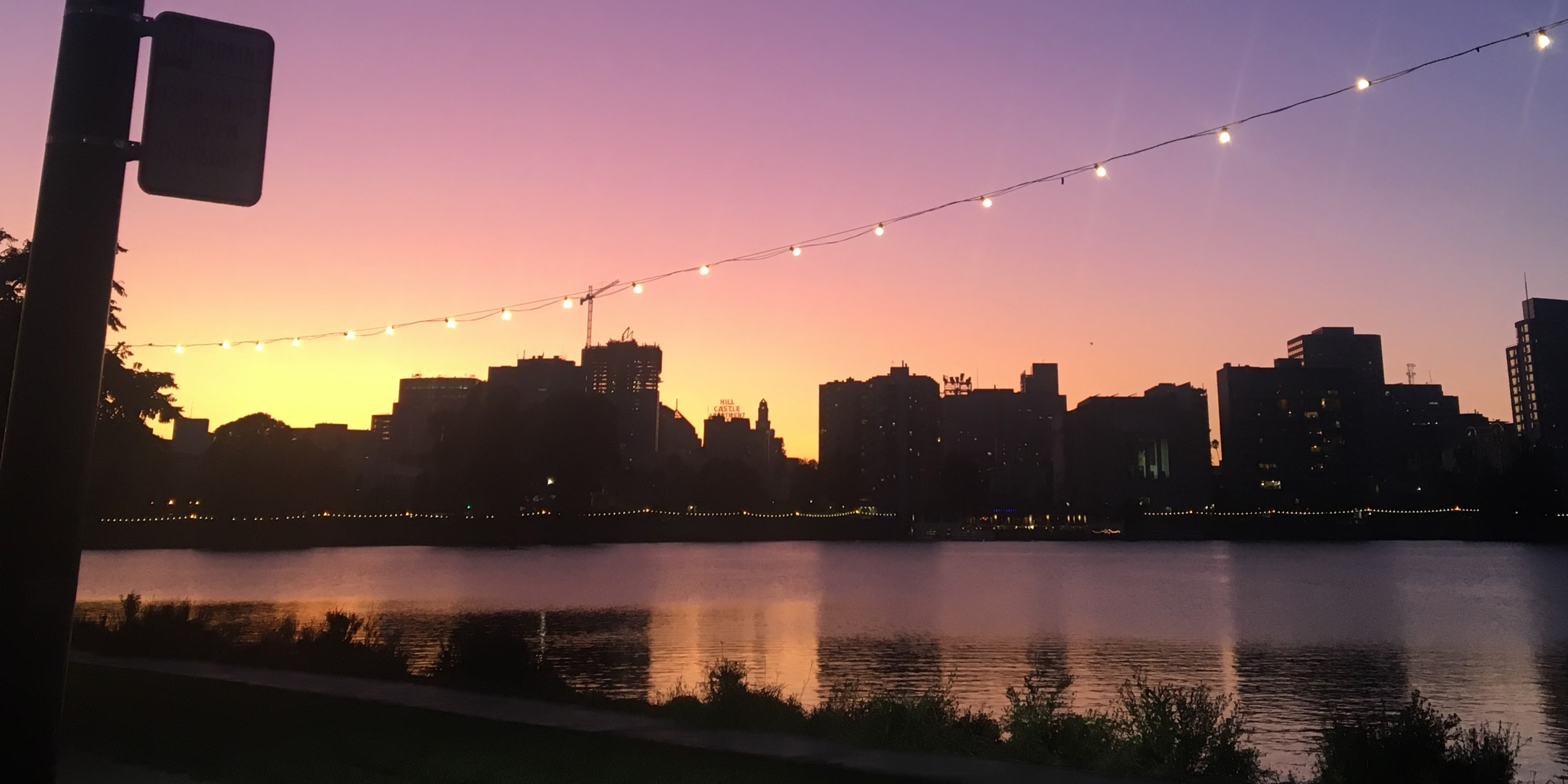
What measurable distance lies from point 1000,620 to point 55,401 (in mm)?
47270

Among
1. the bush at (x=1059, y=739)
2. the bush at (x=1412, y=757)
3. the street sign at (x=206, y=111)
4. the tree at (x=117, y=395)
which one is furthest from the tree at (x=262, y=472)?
the street sign at (x=206, y=111)

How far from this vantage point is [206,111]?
4.95 m

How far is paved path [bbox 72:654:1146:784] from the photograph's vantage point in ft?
34.2

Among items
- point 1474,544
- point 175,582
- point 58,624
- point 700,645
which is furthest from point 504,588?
point 1474,544

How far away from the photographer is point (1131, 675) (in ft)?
96.9

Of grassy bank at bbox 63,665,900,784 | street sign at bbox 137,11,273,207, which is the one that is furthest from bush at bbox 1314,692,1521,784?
street sign at bbox 137,11,273,207

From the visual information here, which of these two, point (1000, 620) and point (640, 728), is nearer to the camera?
point (640, 728)

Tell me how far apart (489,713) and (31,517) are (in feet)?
33.7

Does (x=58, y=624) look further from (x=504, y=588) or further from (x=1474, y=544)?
(x=1474, y=544)

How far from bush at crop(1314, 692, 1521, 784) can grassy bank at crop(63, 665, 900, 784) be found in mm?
5390

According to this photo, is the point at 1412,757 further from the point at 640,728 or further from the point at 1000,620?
the point at 1000,620

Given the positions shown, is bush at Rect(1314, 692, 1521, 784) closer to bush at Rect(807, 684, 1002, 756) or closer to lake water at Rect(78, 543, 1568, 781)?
A: bush at Rect(807, 684, 1002, 756)

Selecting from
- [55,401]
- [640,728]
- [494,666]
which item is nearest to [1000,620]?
[494,666]

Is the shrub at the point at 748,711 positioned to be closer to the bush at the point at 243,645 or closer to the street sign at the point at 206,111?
the bush at the point at 243,645
